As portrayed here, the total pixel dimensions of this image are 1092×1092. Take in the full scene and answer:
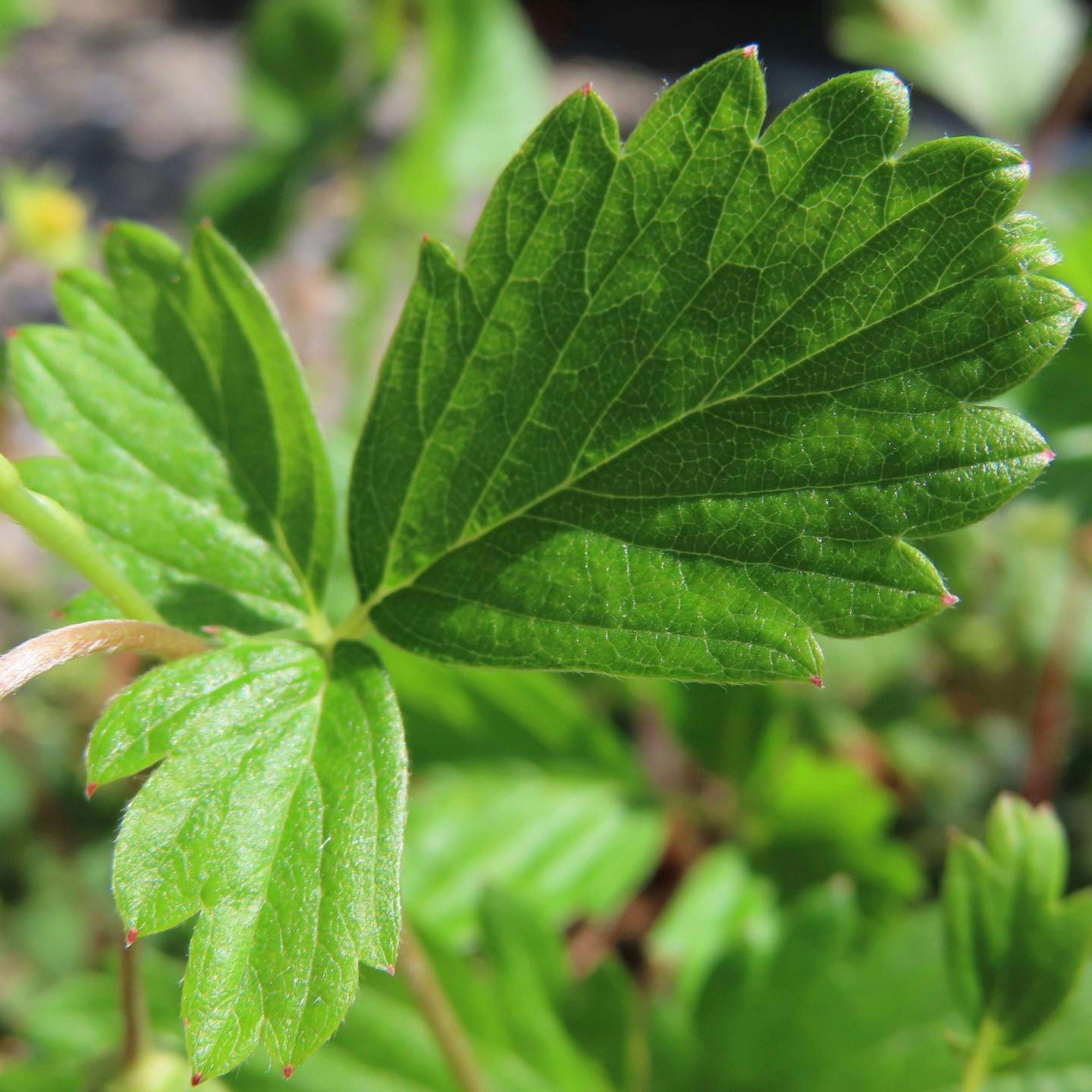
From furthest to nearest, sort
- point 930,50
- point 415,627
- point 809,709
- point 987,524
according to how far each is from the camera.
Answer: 1. point 930,50
2. point 987,524
3. point 809,709
4. point 415,627

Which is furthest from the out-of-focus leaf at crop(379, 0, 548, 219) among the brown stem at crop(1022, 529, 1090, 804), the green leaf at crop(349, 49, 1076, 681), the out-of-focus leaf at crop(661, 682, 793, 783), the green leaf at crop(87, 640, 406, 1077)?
the green leaf at crop(87, 640, 406, 1077)

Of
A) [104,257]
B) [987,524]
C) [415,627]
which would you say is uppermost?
[104,257]

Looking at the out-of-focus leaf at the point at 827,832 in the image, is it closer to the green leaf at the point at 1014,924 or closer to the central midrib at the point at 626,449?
the green leaf at the point at 1014,924

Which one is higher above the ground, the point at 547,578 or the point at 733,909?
the point at 547,578

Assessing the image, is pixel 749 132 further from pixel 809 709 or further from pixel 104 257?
pixel 809 709

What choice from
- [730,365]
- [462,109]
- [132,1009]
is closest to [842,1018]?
[132,1009]

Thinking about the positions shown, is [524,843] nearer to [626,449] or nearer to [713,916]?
[713,916]

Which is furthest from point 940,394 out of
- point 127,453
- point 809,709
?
point 809,709
